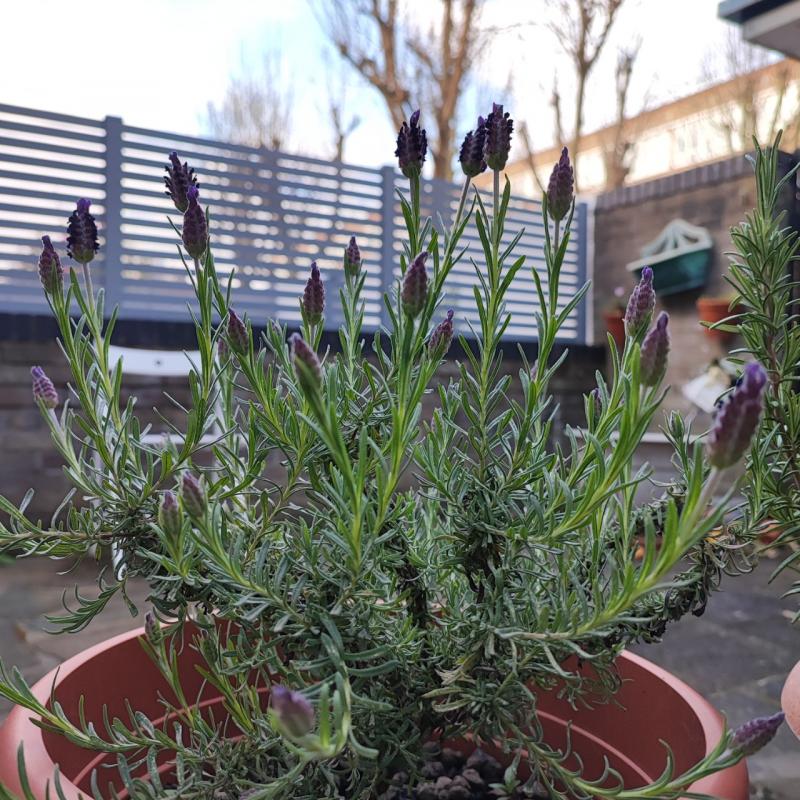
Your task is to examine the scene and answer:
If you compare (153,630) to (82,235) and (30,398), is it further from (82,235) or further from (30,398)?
(30,398)

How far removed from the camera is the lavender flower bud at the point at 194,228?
553mm

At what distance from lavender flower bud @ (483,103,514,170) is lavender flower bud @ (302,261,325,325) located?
0.18 m

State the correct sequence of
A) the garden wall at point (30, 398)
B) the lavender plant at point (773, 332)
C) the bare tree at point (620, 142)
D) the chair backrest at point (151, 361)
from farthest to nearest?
the bare tree at point (620, 142)
the garden wall at point (30, 398)
the chair backrest at point (151, 361)
the lavender plant at point (773, 332)

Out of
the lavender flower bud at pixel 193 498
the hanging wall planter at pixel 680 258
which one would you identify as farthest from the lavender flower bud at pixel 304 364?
the hanging wall planter at pixel 680 258

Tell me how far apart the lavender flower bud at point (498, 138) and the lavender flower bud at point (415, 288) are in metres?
0.16

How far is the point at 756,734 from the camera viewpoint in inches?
16.9

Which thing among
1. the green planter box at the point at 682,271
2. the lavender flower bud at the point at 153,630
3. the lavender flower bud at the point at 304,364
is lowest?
the lavender flower bud at the point at 153,630

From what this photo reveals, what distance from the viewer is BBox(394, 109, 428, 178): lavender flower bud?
1.91 feet

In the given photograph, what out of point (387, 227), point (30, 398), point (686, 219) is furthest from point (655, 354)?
point (686, 219)

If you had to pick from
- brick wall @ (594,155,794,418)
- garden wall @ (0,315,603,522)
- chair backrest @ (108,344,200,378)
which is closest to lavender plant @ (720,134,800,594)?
garden wall @ (0,315,603,522)

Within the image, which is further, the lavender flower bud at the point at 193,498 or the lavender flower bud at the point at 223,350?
the lavender flower bud at the point at 223,350

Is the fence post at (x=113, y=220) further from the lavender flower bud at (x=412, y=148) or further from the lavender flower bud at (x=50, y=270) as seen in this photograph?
the lavender flower bud at (x=412, y=148)

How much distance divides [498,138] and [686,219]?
4546 millimetres

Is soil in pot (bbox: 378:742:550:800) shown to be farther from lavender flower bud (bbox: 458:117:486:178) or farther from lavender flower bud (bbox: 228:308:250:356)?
lavender flower bud (bbox: 458:117:486:178)
